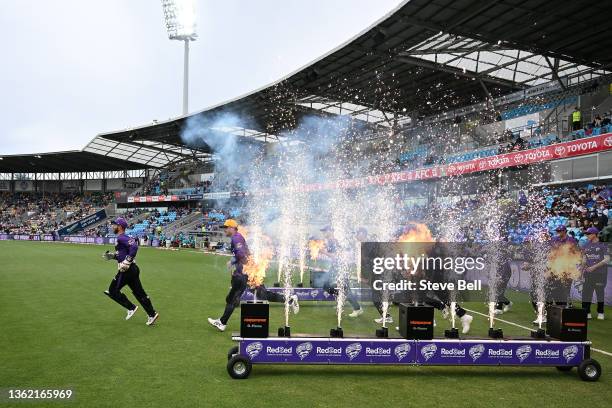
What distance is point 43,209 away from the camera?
2680 inches

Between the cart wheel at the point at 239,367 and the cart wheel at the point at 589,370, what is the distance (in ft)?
14.6

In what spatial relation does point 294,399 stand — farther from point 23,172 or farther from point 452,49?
point 23,172

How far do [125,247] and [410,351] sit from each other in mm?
5897

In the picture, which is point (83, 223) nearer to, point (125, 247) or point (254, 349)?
point (125, 247)

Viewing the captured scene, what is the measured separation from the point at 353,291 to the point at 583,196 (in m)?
15.5

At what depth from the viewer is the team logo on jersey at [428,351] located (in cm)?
635

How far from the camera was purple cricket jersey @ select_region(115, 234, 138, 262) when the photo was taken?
363 inches

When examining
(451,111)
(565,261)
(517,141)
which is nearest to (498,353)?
(565,261)

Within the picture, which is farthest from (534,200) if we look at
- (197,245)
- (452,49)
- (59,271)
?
(197,245)

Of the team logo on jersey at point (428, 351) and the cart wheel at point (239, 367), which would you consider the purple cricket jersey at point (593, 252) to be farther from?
the cart wheel at point (239, 367)

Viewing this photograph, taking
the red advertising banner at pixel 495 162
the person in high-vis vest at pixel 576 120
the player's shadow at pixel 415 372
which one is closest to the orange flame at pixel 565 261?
the player's shadow at pixel 415 372

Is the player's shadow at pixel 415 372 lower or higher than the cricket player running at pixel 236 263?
lower

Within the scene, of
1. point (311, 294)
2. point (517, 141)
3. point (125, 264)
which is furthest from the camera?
point (517, 141)

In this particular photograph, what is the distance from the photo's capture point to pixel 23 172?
7338 cm
